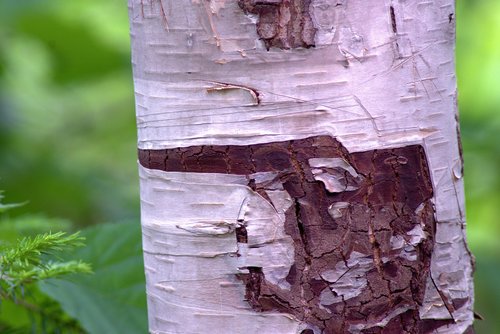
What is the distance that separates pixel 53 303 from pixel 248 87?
0.63 meters

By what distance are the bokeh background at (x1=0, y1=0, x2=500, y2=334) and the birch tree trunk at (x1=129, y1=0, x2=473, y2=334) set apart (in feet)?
4.38

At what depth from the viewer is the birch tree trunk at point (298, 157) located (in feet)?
2.88

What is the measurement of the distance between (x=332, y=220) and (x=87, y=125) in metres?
3.26

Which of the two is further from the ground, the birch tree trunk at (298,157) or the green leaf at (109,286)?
the birch tree trunk at (298,157)

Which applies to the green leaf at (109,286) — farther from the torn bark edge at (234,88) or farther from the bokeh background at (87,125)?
the bokeh background at (87,125)

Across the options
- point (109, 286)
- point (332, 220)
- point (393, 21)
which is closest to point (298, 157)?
point (332, 220)

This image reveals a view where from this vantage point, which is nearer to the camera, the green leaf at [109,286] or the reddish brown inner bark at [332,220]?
the reddish brown inner bark at [332,220]

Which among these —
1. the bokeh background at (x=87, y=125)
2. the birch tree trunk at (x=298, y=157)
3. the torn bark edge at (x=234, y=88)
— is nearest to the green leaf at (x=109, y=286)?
the birch tree trunk at (x=298, y=157)

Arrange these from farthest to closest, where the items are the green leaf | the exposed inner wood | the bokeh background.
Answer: the bokeh background → the green leaf → the exposed inner wood

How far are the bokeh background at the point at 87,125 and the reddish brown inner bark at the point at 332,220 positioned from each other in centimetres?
137

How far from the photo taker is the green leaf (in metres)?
1.21

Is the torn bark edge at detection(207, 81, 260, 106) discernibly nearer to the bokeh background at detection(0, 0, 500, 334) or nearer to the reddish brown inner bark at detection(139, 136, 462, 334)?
the reddish brown inner bark at detection(139, 136, 462, 334)

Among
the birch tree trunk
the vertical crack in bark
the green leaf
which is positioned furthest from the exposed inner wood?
the green leaf

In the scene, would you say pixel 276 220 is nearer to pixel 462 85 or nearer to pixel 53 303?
pixel 53 303
